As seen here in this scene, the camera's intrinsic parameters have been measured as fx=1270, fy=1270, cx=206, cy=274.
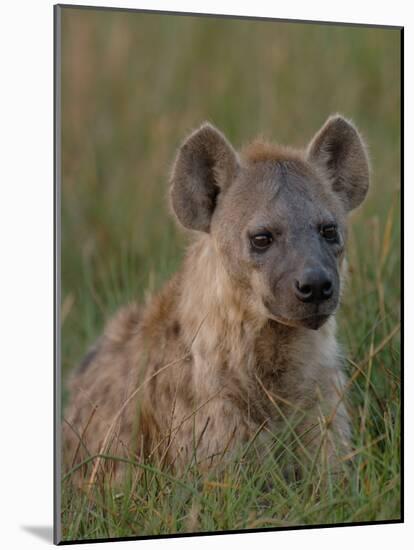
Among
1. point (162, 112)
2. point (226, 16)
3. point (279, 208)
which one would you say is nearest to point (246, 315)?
point (279, 208)

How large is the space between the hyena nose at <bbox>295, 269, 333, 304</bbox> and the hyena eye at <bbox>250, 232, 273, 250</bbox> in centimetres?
23

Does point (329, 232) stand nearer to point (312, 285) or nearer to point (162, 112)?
point (312, 285)

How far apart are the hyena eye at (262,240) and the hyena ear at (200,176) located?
0.28m

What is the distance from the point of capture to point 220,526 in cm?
428

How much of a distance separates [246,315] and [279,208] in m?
0.38

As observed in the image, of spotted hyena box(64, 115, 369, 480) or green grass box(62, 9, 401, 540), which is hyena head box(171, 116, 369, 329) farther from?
green grass box(62, 9, 401, 540)

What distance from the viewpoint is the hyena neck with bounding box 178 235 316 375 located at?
429 centimetres

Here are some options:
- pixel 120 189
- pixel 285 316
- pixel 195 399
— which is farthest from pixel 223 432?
pixel 120 189

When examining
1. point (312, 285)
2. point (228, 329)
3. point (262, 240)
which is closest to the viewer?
point (312, 285)

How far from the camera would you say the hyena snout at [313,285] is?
4004 millimetres

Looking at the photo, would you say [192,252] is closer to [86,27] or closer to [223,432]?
[223,432]

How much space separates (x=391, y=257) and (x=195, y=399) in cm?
149

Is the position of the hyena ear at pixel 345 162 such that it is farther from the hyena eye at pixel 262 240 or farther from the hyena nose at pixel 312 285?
the hyena nose at pixel 312 285

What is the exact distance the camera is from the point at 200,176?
4.42 meters
